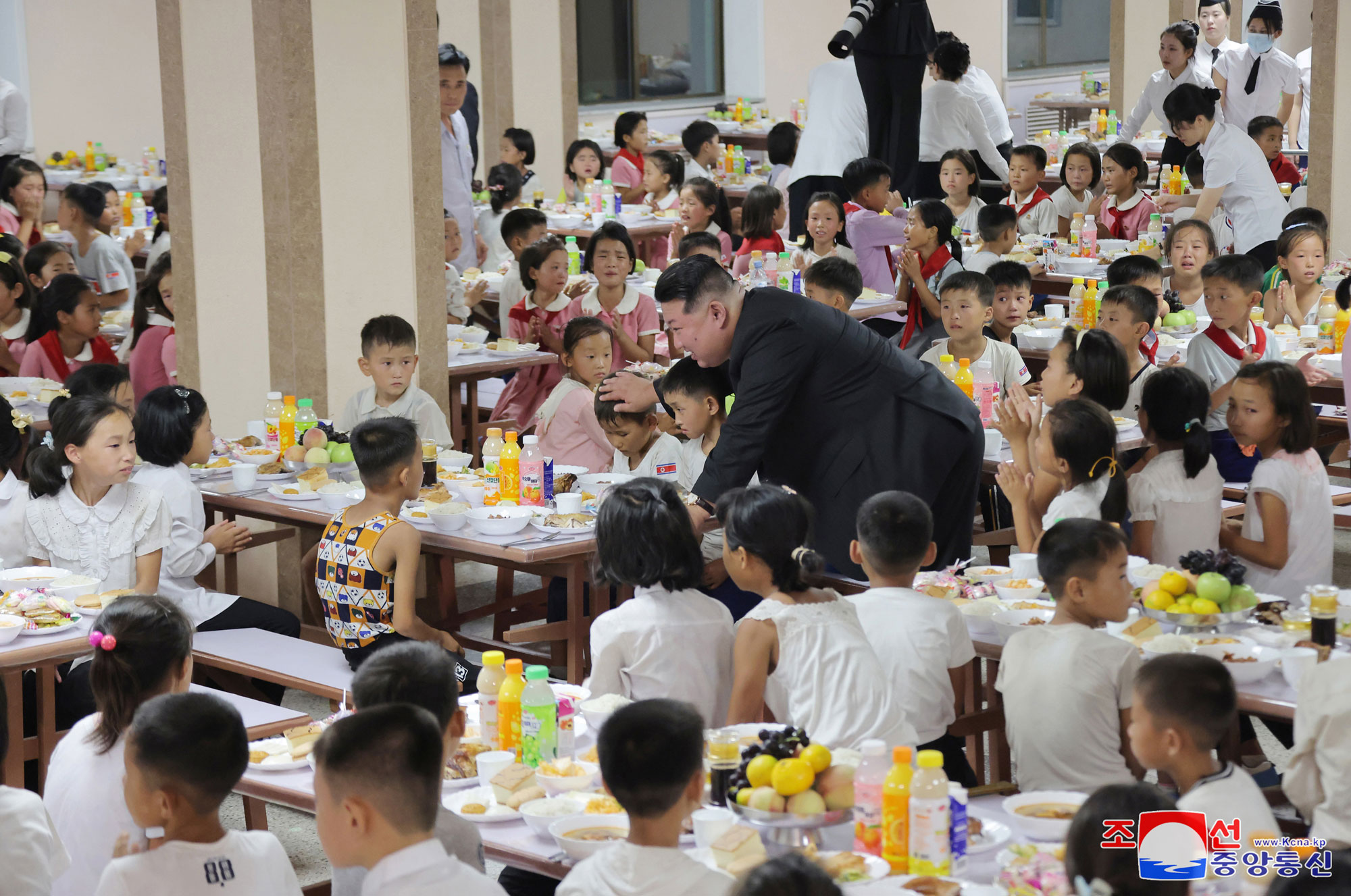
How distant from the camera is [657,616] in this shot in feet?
11.1

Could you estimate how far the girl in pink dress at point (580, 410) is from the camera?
549 centimetres

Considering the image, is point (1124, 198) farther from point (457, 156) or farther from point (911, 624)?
point (911, 624)

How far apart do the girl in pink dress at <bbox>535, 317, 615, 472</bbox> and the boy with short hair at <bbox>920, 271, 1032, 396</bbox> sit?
3.88ft

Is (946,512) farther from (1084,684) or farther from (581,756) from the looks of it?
(581,756)

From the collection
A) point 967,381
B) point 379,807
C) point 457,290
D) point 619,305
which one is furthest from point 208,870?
point 457,290

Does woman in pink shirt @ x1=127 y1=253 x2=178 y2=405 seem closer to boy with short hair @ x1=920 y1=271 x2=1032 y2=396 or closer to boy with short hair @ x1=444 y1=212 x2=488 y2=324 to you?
boy with short hair @ x1=444 y1=212 x2=488 y2=324

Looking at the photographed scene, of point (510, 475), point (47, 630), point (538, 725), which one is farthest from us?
point (510, 475)

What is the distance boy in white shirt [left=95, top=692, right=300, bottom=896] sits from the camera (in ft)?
8.18

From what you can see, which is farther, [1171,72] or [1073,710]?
[1171,72]

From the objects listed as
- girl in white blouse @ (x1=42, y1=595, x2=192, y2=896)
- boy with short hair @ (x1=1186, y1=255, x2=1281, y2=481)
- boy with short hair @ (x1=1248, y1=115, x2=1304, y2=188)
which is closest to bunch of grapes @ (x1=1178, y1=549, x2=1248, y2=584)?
boy with short hair @ (x1=1186, y1=255, x2=1281, y2=481)

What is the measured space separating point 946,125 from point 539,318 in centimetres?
366

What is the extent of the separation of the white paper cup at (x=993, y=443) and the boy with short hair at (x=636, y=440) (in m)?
1.01

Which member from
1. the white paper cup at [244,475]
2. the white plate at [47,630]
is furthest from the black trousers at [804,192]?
the white plate at [47,630]

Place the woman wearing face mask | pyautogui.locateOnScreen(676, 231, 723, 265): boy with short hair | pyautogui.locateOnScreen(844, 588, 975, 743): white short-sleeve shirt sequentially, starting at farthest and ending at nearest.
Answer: the woman wearing face mask → pyautogui.locateOnScreen(676, 231, 723, 265): boy with short hair → pyautogui.locateOnScreen(844, 588, 975, 743): white short-sleeve shirt
